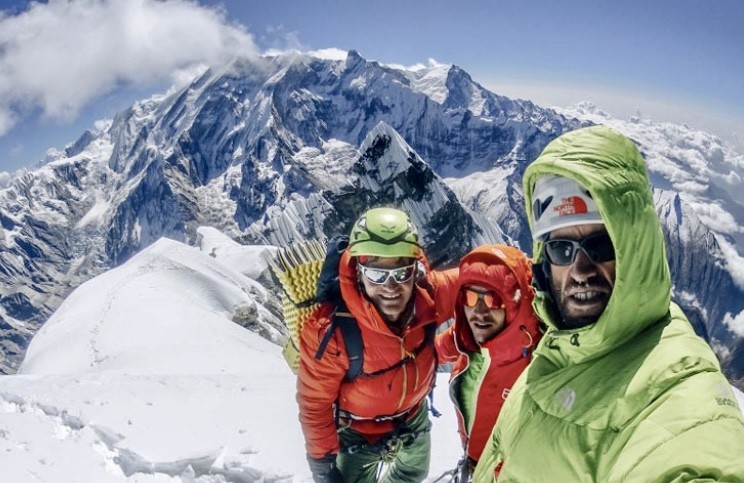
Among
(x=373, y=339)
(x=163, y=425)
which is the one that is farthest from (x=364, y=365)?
(x=163, y=425)

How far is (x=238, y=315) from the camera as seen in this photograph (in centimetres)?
2972

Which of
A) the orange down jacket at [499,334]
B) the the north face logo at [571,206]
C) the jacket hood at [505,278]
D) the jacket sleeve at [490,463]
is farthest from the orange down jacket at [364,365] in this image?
the the north face logo at [571,206]

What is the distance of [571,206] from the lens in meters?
2.51

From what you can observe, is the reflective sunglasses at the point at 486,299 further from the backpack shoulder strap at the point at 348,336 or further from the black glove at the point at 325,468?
the black glove at the point at 325,468

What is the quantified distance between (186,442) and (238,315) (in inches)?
884

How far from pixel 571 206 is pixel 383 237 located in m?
3.13

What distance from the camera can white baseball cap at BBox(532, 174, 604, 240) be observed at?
8.05ft

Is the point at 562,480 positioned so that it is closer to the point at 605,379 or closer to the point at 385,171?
the point at 605,379

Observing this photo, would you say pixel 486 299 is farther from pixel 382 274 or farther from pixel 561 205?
pixel 561 205

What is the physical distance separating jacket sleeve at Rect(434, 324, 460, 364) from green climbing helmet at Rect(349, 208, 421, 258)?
3.80 ft

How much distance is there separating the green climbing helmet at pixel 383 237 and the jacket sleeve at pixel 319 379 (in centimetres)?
87

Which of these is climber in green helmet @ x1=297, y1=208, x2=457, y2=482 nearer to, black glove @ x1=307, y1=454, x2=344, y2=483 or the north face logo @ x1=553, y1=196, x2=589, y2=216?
black glove @ x1=307, y1=454, x2=344, y2=483

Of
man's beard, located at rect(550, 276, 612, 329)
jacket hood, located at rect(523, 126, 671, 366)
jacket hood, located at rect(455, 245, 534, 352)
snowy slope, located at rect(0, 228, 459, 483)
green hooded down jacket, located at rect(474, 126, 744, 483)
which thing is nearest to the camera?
green hooded down jacket, located at rect(474, 126, 744, 483)

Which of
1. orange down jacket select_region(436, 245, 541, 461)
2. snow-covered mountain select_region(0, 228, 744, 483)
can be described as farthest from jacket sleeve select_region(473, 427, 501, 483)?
snow-covered mountain select_region(0, 228, 744, 483)
